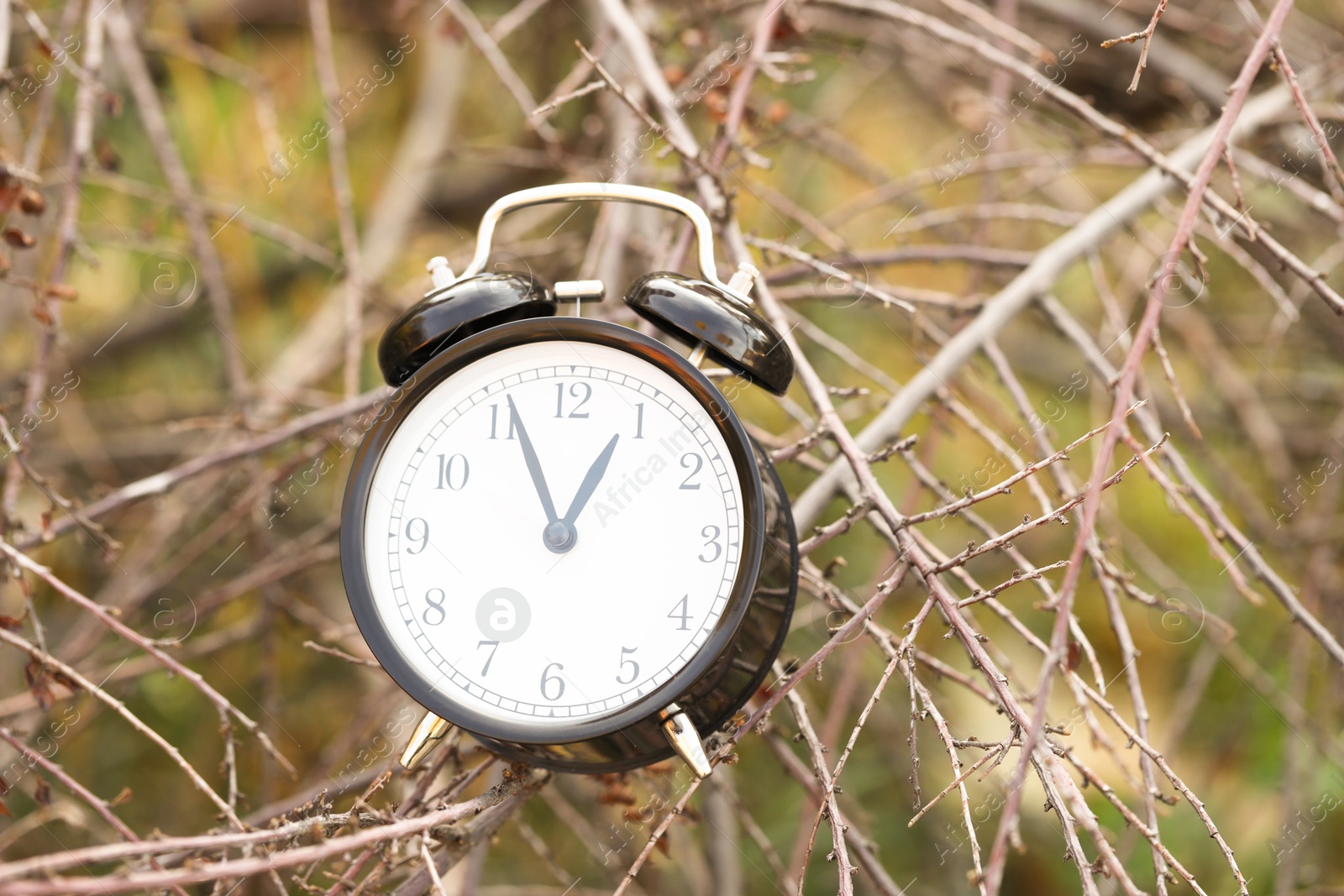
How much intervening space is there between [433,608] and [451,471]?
0.42ft

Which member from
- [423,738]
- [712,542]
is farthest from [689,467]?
[423,738]

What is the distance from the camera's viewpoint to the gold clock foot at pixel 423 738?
34.0 inches

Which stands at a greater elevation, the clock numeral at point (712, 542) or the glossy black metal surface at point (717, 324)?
the glossy black metal surface at point (717, 324)

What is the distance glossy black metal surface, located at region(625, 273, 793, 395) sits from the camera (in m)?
0.90

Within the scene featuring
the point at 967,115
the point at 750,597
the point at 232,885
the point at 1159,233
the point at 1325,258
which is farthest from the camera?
the point at 1159,233

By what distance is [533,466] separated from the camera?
0.92 metres

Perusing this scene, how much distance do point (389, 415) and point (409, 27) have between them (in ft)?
6.47

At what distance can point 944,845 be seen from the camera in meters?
1.70

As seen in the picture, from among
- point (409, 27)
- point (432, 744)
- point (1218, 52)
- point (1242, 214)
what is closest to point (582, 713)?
point (432, 744)

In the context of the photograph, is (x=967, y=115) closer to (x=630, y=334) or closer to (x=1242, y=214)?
(x=1242, y=214)
